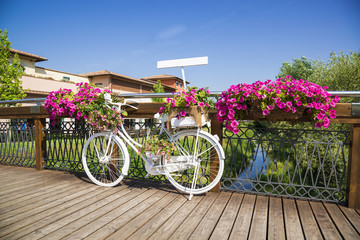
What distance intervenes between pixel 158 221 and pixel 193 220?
0.34 m

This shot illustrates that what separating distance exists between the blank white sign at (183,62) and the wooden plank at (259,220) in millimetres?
1806

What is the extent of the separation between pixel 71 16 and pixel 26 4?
13.2 feet

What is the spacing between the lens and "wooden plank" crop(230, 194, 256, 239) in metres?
2.05

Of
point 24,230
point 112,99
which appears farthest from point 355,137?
point 24,230

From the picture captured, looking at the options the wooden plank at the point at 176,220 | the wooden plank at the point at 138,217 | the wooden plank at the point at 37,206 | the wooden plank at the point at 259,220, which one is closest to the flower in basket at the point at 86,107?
the wooden plank at the point at 37,206

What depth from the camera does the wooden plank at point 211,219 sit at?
2.04 meters

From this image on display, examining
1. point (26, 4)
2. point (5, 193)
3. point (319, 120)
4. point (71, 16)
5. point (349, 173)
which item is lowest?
point (5, 193)

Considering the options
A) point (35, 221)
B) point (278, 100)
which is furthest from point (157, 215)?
point (278, 100)

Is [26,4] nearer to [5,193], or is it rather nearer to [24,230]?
[5,193]

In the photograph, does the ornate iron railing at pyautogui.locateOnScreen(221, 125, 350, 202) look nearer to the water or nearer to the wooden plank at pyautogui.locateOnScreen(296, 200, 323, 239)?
the water

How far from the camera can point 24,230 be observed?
2.10 metres

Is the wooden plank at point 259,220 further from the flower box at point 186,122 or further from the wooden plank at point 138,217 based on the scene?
the flower box at point 186,122

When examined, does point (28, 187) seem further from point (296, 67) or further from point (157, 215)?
point (296, 67)

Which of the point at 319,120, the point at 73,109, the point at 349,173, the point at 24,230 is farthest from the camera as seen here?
the point at 73,109
